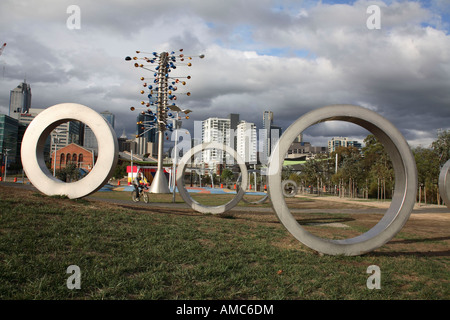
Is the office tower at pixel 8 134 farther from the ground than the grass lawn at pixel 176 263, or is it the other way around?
the office tower at pixel 8 134

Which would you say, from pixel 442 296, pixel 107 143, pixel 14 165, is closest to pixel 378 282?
pixel 442 296

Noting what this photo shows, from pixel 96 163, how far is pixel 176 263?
23.0 ft

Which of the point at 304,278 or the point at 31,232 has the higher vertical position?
the point at 31,232

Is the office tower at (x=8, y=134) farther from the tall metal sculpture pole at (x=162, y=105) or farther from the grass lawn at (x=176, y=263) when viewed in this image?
the grass lawn at (x=176, y=263)

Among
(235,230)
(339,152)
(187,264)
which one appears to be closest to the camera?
(187,264)

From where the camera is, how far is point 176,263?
6.00 metres

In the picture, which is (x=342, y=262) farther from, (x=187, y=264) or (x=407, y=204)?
(x=187, y=264)

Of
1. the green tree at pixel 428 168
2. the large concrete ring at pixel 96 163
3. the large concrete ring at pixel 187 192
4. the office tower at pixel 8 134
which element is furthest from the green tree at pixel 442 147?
the office tower at pixel 8 134

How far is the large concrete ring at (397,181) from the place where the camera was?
741 centimetres

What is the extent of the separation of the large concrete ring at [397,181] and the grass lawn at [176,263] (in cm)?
32
